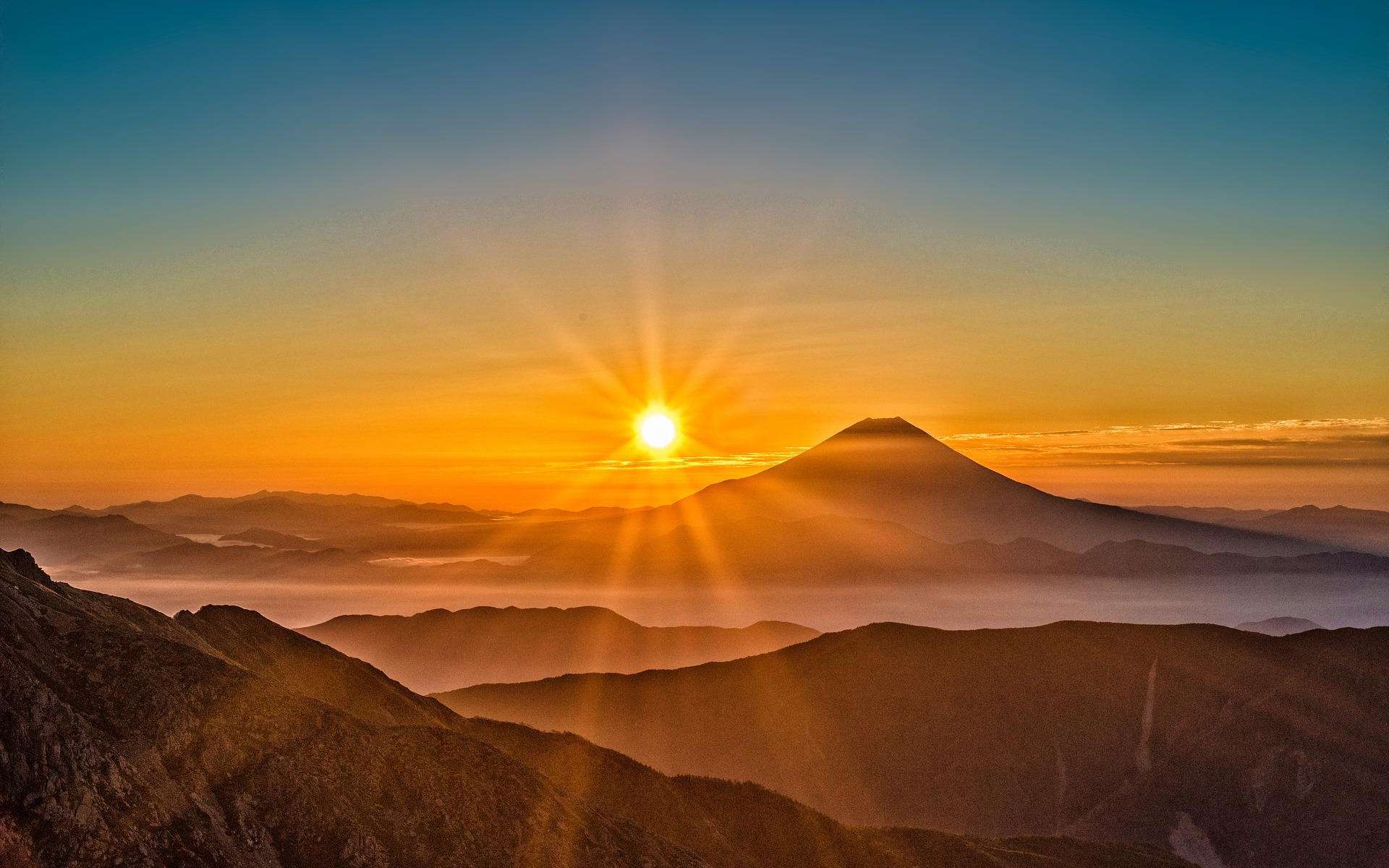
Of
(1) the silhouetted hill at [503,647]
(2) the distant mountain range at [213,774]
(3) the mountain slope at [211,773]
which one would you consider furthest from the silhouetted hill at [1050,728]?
(1) the silhouetted hill at [503,647]

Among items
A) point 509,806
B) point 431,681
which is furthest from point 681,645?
point 509,806

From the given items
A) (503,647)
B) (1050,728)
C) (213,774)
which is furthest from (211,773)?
(503,647)

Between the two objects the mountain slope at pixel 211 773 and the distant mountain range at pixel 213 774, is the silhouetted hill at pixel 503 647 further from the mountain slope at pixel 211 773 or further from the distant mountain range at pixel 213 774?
the mountain slope at pixel 211 773

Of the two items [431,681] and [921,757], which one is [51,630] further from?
[431,681]

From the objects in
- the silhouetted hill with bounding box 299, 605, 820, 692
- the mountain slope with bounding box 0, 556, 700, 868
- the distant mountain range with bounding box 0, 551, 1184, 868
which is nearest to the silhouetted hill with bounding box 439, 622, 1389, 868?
the distant mountain range with bounding box 0, 551, 1184, 868

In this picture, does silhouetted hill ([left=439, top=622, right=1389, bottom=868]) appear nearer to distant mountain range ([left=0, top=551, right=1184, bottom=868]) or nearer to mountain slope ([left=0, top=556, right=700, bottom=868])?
distant mountain range ([left=0, top=551, right=1184, bottom=868])

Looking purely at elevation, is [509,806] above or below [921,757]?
above
